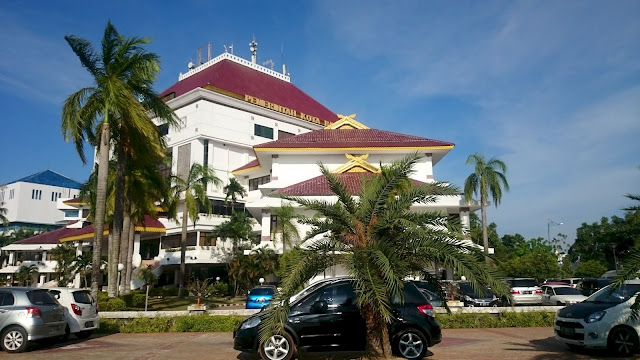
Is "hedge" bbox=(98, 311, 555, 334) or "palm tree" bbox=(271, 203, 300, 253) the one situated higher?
"palm tree" bbox=(271, 203, 300, 253)

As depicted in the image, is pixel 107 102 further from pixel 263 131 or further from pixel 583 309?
pixel 263 131

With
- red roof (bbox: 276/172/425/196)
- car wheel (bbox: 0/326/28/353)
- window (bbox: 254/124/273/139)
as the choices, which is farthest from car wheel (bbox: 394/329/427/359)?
window (bbox: 254/124/273/139)

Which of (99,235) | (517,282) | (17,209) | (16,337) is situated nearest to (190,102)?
(99,235)

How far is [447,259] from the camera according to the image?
870 cm

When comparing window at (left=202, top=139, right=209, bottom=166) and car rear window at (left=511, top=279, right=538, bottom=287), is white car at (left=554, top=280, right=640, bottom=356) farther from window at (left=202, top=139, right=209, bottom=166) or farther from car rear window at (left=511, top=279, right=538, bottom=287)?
window at (left=202, top=139, right=209, bottom=166)

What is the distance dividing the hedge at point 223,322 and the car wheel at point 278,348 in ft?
20.5

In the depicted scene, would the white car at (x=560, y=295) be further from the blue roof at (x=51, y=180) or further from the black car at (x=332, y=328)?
the blue roof at (x=51, y=180)

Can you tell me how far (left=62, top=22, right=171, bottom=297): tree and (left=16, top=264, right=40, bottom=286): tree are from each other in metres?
30.5

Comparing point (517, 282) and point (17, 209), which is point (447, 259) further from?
point (17, 209)

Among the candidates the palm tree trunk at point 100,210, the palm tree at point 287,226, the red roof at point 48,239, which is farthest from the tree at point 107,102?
the red roof at point 48,239

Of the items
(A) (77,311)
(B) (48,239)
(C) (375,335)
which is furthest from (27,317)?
(B) (48,239)

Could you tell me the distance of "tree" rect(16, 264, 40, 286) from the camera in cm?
4409

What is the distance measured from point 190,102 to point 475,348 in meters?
47.5

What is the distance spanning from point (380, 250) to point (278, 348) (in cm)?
295
